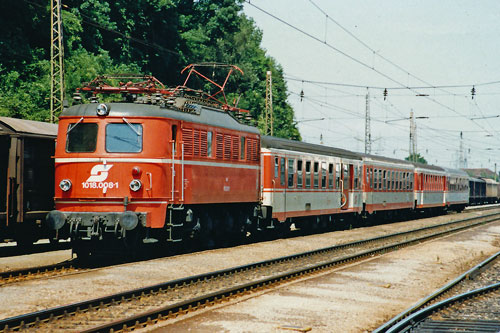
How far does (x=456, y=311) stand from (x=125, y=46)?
44.6m

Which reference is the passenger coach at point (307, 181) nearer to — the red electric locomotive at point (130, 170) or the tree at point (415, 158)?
the red electric locomotive at point (130, 170)

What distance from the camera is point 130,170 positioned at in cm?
1530

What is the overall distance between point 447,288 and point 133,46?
45.2 metres

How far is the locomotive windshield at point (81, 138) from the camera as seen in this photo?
15.5 metres

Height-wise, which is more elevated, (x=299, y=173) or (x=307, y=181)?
(x=299, y=173)

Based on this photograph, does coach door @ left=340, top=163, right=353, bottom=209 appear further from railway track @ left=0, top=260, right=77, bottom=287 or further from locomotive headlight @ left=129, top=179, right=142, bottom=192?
railway track @ left=0, top=260, right=77, bottom=287

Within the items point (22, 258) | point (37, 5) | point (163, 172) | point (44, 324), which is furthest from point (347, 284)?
point (37, 5)

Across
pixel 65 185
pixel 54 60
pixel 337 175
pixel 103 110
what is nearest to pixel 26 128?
pixel 65 185

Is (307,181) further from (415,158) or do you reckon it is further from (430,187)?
(415,158)

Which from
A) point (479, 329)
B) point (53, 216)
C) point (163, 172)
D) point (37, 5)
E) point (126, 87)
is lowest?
point (479, 329)

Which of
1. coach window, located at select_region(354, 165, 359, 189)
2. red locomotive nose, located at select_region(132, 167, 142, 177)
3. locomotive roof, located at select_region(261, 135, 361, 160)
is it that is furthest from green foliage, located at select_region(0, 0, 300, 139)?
coach window, located at select_region(354, 165, 359, 189)

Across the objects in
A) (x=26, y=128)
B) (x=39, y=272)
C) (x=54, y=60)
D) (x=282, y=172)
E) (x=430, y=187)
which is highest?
(x=54, y=60)

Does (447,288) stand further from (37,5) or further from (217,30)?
(217,30)

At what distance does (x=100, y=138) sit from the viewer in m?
15.4
